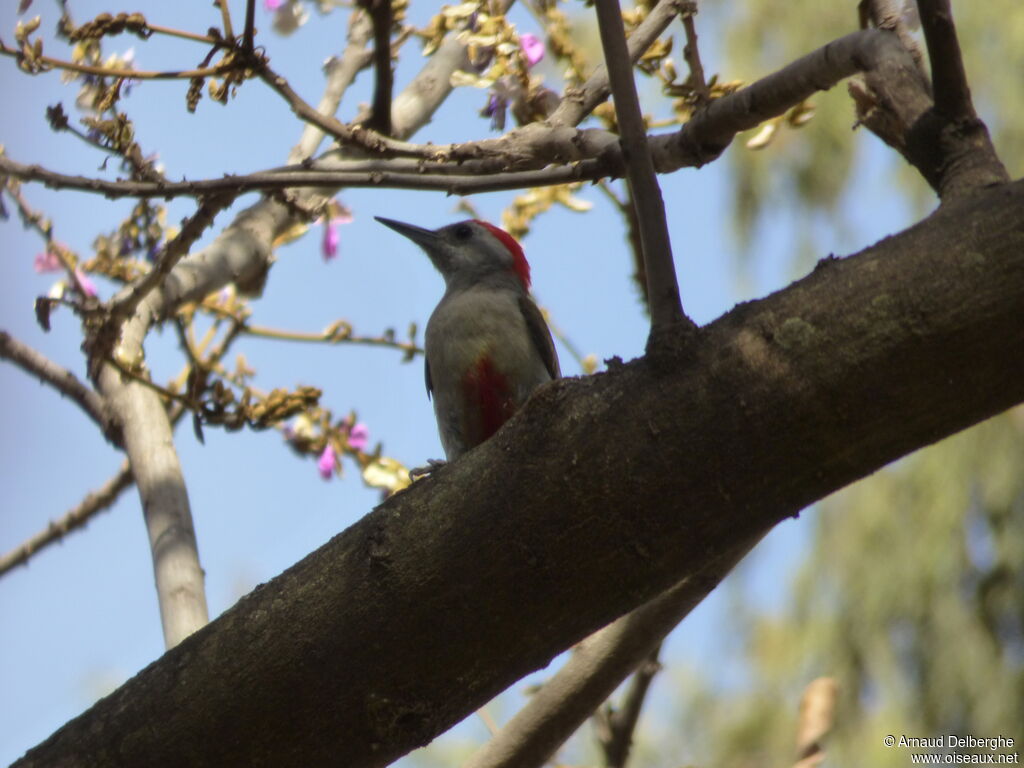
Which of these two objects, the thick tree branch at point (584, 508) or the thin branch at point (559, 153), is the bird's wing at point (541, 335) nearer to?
the thin branch at point (559, 153)

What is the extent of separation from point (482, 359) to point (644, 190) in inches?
90.6

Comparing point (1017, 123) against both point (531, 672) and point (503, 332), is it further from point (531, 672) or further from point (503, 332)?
point (531, 672)

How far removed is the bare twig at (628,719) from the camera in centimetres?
347

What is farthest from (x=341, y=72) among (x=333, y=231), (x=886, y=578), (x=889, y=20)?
(x=886, y=578)

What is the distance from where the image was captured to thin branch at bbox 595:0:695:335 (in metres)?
2.11

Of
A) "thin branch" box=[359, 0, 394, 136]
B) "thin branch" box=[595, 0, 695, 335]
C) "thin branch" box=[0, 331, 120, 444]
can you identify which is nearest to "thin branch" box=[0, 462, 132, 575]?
"thin branch" box=[0, 331, 120, 444]

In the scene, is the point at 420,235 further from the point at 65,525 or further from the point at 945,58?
the point at 945,58

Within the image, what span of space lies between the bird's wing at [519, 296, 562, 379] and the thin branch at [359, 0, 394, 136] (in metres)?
0.92

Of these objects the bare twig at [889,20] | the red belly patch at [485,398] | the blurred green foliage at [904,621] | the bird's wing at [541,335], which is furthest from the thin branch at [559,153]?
the blurred green foliage at [904,621]

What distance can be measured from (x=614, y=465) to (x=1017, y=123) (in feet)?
18.0

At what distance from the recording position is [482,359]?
14.5 feet

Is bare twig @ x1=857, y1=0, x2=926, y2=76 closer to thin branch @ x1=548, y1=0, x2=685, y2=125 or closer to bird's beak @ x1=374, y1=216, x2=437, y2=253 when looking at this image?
thin branch @ x1=548, y1=0, x2=685, y2=125

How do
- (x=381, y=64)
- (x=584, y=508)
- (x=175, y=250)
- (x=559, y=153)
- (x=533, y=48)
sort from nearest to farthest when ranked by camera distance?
1. (x=584, y=508)
2. (x=559, y=153)
3. (x=175, y=250)
4. (x=381, y=64)
5. (x=533, y=48)

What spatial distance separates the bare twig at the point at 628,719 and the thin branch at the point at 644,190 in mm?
→ 1592
